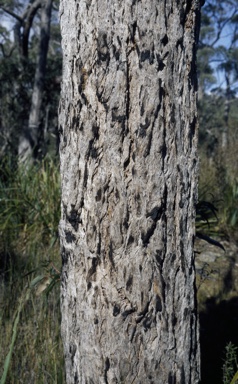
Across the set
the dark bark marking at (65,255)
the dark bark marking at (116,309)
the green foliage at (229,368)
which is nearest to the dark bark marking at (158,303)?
the dark bark marking at (116,309)

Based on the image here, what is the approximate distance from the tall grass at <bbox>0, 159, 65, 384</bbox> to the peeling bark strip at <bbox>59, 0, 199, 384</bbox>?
0.46 meters

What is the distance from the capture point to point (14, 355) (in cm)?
282

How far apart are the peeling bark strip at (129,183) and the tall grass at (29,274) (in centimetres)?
46

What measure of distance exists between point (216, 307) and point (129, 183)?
2.70 meters

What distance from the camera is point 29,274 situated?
11.9ft

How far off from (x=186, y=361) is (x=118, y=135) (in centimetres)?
83

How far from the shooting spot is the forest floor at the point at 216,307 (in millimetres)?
3334

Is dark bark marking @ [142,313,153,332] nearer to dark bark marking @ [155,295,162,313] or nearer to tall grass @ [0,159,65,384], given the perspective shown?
dark bark marking @ [155,295,162,313]

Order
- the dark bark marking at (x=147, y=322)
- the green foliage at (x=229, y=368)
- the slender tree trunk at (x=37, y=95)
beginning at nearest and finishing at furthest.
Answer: the dark bark marking at (x=147, y=322)
the green foliage at (x=229, y=368)
the slender tree trunk at (x=37, y=95)

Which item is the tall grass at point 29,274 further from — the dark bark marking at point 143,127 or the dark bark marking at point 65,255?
the dark bark marking at point 143,127

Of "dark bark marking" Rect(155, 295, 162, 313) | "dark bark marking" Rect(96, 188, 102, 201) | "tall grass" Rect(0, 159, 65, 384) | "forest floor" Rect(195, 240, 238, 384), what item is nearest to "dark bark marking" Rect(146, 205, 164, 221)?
"dark bark marking" Rect(96, 188, 102, 201)

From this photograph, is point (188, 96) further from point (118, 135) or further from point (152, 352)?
point (152, 352)

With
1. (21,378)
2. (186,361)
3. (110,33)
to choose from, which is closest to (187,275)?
(186,361)

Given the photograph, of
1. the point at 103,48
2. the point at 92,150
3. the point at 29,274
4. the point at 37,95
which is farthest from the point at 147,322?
the point at 37,95
